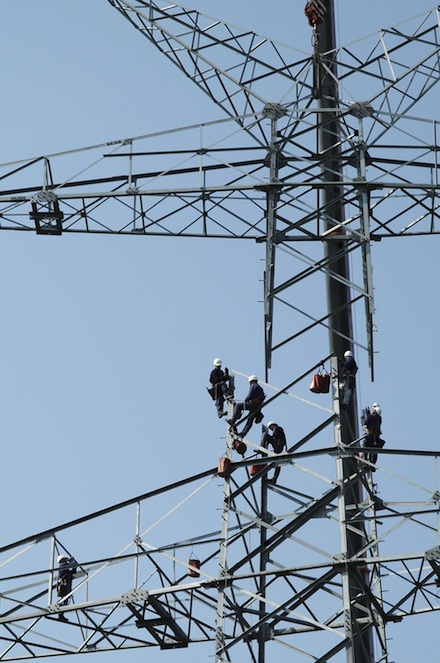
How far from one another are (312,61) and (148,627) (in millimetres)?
15293

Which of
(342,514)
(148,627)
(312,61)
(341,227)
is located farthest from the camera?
(312,61)

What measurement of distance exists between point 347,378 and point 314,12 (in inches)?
496

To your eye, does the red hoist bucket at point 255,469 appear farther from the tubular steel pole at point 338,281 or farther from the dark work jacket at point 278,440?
the dark work jacket at point 278,440

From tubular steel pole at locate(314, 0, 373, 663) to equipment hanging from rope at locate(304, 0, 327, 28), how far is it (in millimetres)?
154

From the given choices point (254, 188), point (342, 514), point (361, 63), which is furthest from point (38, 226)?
point (342, 514)

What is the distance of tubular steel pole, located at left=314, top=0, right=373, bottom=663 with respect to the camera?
40.2 m

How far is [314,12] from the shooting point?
51.8 m

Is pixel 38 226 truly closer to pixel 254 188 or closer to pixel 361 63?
pixel 254 188

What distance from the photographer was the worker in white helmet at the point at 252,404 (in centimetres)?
4534

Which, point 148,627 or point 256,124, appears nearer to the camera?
point 148,627

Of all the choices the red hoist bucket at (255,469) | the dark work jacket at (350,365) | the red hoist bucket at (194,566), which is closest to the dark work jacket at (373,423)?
the dark work jacket at (350,365)

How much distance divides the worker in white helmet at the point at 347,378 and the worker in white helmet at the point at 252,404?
207 cm

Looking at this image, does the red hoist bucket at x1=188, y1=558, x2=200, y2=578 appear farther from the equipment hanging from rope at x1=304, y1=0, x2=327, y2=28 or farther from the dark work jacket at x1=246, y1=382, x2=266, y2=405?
the equipment hanging from rope at x1=304, y1=0, x2=327, y2=28

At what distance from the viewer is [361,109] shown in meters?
48.2
